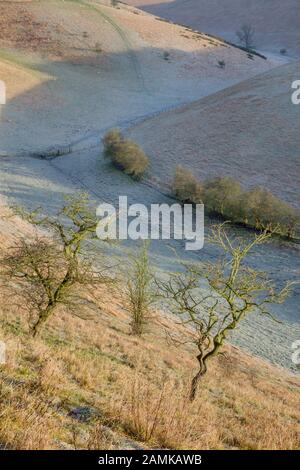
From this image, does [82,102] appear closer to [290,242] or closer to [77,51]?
[77,51]

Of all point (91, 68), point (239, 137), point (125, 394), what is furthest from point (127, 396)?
point (91, 68)

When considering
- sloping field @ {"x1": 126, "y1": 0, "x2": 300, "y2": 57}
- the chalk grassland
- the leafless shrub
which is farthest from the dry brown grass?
sloping field @ {"x1": 126, "y1": 0, "x2": 300, "y2": 57}

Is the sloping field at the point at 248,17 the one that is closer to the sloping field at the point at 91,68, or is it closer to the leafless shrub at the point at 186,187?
the sloping field at the point at 91,68

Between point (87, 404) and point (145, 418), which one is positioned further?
point (87, 404)

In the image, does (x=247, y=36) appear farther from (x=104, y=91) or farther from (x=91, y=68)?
(x=104, y=91)

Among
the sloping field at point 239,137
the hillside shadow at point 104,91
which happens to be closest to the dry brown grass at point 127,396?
the sloping field at point 239,137
